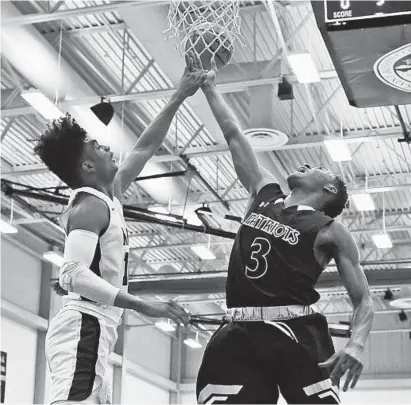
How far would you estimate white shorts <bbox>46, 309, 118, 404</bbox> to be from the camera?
402 cm

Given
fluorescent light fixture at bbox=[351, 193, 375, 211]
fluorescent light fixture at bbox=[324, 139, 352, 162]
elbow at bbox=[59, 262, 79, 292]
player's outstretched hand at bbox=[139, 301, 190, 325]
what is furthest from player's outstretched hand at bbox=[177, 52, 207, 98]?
fluorescent light fixture at bbox=[351, 193, 375, 211]

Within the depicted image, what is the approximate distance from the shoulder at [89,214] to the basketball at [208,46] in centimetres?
144

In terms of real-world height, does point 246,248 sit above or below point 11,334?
below

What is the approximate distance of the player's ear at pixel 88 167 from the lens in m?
4.49

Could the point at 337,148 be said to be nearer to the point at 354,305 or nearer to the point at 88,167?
the point at 88,167

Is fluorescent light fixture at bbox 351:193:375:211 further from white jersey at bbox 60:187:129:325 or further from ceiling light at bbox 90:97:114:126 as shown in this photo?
white jersey at bbox 60:187:129:325

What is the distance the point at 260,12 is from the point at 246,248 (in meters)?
9.14

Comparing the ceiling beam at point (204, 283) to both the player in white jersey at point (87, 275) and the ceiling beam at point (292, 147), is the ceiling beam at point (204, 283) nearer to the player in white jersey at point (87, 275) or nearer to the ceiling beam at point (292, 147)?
the ceiling beam at point (292, 147)

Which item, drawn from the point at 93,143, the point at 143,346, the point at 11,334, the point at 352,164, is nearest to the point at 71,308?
the point at 93,143

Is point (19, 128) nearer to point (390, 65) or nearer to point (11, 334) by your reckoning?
point (11, 334)

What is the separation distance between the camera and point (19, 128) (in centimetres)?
1667

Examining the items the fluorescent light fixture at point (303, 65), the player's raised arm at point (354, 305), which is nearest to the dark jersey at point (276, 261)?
the player's raised arm at point (354, 305)

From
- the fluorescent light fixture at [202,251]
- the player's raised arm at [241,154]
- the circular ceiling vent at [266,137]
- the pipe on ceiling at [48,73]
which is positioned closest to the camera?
the player's raised arm at [241,154]

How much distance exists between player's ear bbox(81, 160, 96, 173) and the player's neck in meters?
1.00
